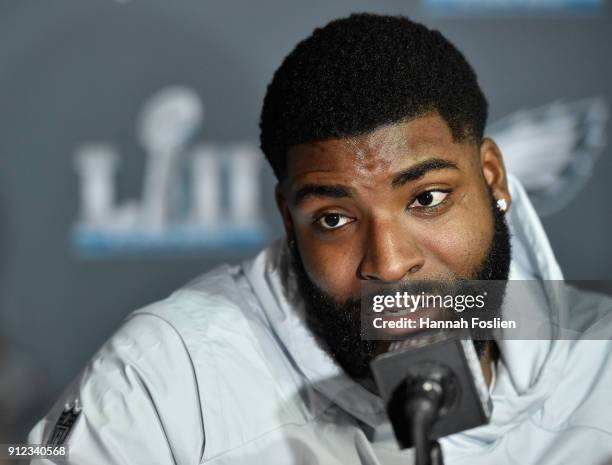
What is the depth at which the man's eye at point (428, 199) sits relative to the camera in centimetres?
107

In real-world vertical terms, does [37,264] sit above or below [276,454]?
above

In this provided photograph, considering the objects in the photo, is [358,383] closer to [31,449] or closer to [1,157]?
[31,449]

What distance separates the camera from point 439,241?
1.08 metres

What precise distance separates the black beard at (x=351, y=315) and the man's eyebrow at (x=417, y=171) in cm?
15

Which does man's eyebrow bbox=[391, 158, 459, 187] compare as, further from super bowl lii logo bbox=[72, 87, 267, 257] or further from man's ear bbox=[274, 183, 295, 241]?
super bowl lii logo bbox=[72, 87, 267, 257]

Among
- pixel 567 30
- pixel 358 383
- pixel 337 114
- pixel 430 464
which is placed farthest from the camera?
pixel 567 30

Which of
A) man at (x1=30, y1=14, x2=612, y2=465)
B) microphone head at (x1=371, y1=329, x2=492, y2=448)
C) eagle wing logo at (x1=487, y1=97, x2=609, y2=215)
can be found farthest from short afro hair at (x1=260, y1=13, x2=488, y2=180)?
eagle wing logo at (x1=487, y1=97, x2=609, y2=215)

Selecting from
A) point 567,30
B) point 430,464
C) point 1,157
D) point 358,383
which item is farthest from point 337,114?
point 1,157

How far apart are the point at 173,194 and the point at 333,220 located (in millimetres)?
1157

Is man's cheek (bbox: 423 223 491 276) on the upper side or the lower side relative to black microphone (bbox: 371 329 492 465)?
upper

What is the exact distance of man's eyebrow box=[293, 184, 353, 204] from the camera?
1067 mm

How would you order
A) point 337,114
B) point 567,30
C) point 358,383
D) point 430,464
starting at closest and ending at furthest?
point 430,464, point 337,114, point 358,383, point 567,30

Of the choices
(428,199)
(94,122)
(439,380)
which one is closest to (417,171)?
(428,199)

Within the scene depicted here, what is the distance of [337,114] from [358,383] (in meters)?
0.37
